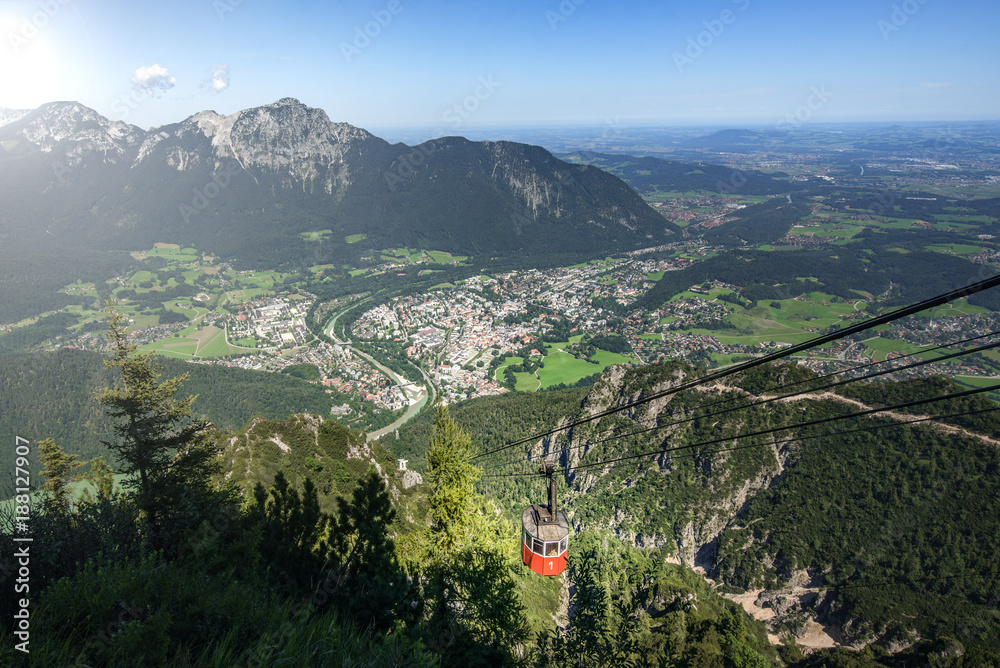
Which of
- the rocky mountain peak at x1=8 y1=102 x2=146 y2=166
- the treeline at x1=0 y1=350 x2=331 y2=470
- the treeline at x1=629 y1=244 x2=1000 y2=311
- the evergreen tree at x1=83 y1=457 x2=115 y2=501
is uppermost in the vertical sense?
the rocky mountain peak at x1=8 y1=102 x2=146 y2=166

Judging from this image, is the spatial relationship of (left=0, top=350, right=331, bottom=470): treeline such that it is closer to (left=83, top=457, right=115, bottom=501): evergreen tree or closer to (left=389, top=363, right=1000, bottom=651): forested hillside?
(left=389, top=363, right=1000, bottom=651): forested hillside

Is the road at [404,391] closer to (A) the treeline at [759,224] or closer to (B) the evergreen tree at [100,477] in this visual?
(B) the evergreen tree at [100,477]

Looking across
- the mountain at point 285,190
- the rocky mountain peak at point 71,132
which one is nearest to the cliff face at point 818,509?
the mountain at point 285,190

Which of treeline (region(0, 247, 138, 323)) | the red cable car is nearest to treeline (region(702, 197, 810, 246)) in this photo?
the red cable car

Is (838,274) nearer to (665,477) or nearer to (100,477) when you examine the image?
(665,477)

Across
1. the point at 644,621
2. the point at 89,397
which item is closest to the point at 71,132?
the point at 89,397

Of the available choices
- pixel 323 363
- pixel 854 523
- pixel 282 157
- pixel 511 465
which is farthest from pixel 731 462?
pixel 282 157
